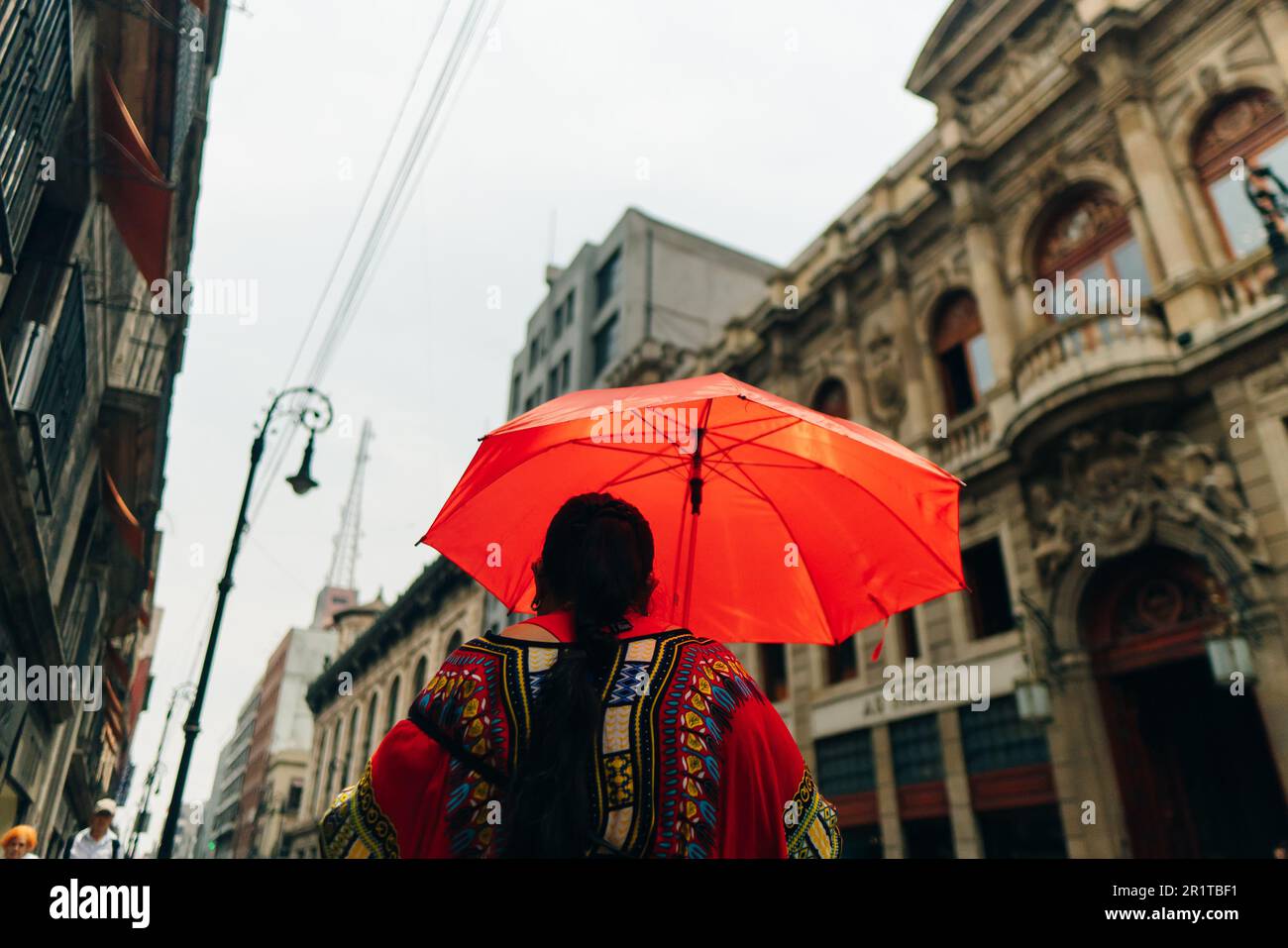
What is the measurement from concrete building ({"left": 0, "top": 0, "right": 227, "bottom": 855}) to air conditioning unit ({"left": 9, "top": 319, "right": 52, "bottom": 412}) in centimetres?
2

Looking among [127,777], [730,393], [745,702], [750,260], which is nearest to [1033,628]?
[730,393]

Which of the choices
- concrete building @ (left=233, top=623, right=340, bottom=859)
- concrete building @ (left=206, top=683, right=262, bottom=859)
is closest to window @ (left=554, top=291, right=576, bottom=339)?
concrete building @ (left=233, top=623, right=340, bottom=859)

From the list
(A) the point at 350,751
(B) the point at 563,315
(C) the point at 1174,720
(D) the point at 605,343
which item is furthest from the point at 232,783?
(C) the point at 1174,720

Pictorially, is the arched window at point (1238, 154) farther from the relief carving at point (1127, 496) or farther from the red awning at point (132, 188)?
the red awning at point (132, 188)

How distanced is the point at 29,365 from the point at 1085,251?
15.4m

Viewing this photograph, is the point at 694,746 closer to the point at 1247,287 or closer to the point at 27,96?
the point at 27,96

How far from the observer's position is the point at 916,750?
46.6ft

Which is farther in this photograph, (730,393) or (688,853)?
(730,393)

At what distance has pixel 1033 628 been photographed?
Answer: 41.2 feet

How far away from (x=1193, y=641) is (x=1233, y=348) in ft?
13.5

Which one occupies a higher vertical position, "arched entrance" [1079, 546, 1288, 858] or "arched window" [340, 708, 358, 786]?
"arched window" [340, 708, 358, 786]

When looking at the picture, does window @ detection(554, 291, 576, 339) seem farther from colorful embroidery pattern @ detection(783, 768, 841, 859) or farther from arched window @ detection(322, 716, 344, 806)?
colorful embroidery pattern @ detection(783, 768, 841, 859)

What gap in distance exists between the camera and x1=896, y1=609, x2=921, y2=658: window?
597 inches
